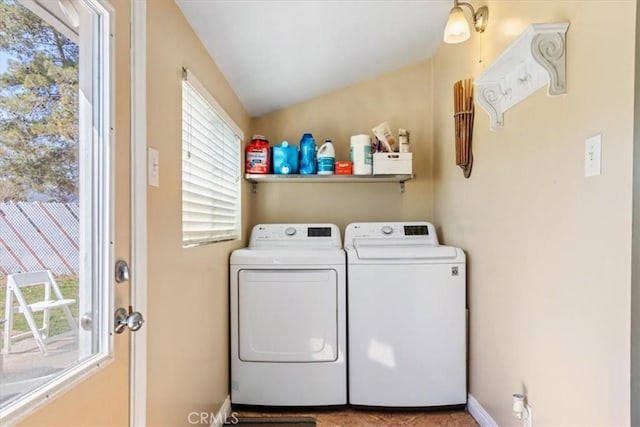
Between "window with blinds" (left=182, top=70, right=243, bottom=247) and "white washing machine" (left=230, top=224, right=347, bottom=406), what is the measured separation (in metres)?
0.31

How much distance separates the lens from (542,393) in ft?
4.86

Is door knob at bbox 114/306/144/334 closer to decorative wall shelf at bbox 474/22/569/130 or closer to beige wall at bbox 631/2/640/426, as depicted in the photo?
beige wall at bbox 631/2/640/426

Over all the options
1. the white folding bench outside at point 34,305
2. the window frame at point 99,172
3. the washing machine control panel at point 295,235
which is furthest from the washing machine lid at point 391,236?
the white folding bench outside at point 34,305

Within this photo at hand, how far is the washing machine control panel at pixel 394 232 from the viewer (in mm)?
2590

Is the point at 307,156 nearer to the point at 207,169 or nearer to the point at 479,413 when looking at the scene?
the point at 207,169

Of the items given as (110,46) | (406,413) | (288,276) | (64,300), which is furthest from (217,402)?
(110,46)

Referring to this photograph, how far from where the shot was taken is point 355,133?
2.94m

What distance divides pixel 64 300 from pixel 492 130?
1.81 metres

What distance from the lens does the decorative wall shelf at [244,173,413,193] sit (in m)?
2.65

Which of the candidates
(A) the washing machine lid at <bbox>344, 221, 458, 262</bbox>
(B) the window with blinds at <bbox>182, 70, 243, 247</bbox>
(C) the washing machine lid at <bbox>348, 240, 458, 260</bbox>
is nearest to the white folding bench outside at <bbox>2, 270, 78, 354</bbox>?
(B) the window with blinds at <bbox>182, 70, 243, 247</bbox>

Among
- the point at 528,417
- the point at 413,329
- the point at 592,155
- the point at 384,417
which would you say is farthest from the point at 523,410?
the point at 592,155

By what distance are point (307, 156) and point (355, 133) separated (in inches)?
18.9

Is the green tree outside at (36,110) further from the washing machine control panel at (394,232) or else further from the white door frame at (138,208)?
the washing machine control panel at (394,232)

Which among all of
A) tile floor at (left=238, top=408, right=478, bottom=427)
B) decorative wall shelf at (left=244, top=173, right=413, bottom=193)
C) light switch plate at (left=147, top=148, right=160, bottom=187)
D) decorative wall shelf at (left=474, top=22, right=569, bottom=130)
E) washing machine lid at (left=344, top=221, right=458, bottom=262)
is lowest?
tile floor at (left=238, top=408, right=478, bottom=427)
